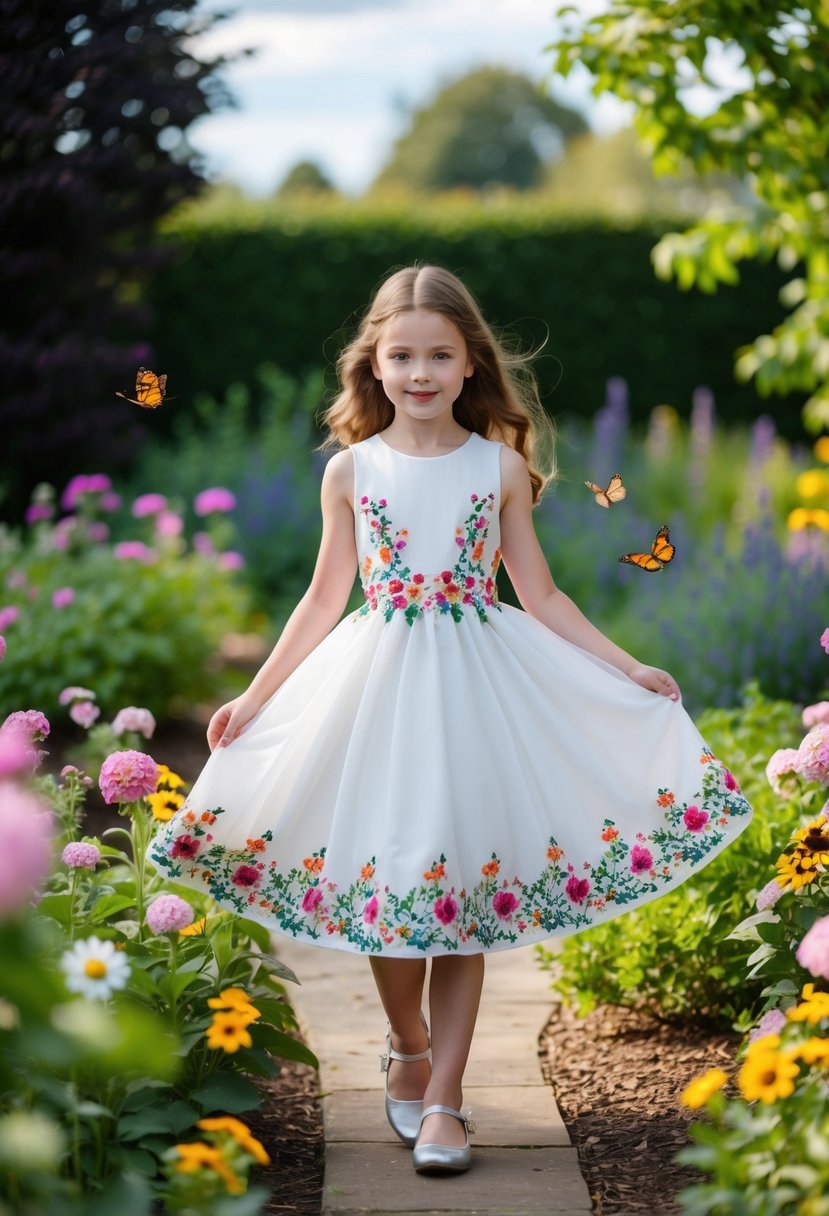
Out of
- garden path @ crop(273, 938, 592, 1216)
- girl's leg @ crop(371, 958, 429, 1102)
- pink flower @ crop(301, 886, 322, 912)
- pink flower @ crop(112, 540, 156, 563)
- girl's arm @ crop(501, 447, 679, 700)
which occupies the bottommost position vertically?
garden path @ crop(273, 938, 592, 1216)

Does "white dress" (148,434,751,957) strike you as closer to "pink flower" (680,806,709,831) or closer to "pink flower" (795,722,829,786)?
"pink flower" (680,806,709,831)

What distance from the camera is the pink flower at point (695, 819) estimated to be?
8.66ft

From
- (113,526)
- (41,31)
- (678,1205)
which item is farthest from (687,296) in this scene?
(678,1205)

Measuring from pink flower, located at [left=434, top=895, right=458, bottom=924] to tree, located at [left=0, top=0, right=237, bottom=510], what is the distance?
364 centimetres

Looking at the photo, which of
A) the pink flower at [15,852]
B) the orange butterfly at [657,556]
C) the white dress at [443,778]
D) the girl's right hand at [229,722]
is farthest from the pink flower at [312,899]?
the pink flower at [15,852]

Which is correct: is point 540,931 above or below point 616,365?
below

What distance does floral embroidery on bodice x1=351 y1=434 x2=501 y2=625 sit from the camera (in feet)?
8.89

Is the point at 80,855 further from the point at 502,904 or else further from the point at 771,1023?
the point at 771,1023

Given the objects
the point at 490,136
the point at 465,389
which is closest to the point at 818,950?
the point at 465,389

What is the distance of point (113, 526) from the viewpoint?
755 cm

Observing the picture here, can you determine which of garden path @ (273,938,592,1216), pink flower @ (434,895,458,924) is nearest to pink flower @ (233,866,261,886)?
pink flower @ (434,895,458,924)

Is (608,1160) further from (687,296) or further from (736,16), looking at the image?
(687,296)

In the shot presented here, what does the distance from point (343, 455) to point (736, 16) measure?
2023mm

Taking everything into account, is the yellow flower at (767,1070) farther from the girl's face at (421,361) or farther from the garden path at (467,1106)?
the girl's face at (421,361)
